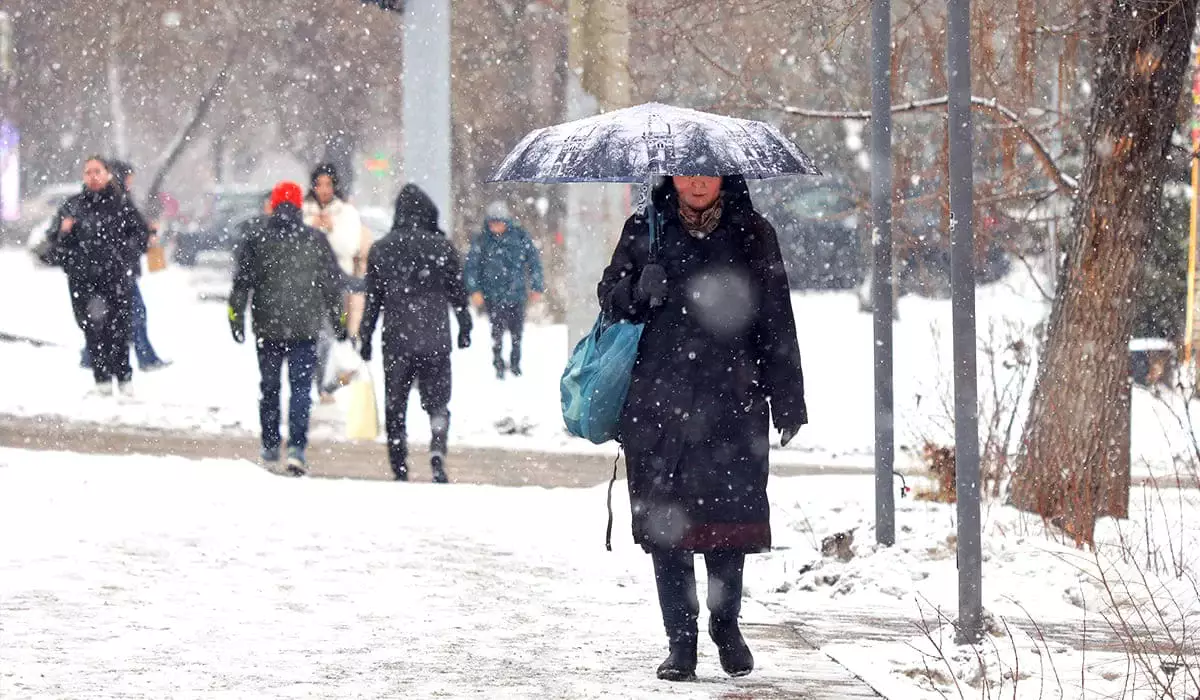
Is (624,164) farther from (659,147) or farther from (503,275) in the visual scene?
(503,275)

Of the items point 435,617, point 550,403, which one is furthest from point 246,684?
point 550,403

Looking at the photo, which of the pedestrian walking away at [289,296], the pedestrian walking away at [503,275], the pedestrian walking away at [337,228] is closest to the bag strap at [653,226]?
the pedestrian walking away at [289,296]

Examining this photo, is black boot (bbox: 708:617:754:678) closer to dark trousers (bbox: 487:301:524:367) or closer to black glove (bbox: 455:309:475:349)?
black glove (bbox: 455:309:475:349)

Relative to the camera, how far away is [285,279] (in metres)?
11.0

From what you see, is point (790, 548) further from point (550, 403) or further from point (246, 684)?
point (550, 403)

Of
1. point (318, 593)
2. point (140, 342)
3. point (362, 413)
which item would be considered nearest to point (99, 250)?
point (140, 342)

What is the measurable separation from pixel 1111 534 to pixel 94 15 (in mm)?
25420

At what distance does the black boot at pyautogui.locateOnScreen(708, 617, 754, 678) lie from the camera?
5.68 metres

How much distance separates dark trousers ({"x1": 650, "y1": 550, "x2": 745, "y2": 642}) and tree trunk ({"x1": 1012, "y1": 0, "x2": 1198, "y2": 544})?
3057mm

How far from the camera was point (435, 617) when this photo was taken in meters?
6.79

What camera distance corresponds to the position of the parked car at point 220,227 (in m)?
31.8

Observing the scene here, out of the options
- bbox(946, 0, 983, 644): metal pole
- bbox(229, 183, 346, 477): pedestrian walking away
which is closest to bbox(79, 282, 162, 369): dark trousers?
bbox(229, 183, 346, 477): pedestrian walking away

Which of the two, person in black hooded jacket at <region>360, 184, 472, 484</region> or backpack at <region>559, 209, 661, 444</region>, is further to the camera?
person in black hooded jacket at <region>360, 184, 472, 484</region>

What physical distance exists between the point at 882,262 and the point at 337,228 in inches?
294
